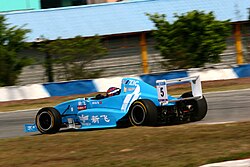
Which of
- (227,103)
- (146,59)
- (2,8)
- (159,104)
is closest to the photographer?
(159,104)

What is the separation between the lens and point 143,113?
11.4 m

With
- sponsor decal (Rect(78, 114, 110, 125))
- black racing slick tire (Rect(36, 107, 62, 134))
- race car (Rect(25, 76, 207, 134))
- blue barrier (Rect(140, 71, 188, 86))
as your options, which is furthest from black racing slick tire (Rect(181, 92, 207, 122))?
blue barrier (Rect(140, 71, 188, 86))

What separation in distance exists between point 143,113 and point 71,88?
39.3 feet

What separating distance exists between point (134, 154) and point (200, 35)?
19.0m

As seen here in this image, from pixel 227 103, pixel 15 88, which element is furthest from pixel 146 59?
pixel 227 103

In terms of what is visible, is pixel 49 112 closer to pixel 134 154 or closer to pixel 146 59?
pixel 134 154

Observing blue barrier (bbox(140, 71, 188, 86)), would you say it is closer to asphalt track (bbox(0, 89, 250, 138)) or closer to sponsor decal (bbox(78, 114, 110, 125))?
asphalt track (bbox(0, 89, 250, 138))

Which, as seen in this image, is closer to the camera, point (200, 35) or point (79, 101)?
point (79, 101)

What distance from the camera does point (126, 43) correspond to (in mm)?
31656

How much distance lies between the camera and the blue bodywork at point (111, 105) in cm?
1184

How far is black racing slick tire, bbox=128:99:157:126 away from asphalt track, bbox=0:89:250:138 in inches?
45.9

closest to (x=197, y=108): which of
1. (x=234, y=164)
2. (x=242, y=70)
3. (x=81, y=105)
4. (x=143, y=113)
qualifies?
(x=143, y=113)

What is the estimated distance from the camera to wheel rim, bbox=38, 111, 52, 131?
12562 mm

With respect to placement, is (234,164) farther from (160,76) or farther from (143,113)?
(160,76)
